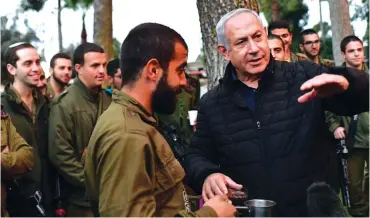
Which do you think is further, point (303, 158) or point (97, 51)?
point (97, 51)

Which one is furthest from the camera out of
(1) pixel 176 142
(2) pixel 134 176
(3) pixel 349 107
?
(1) pixel 176 142

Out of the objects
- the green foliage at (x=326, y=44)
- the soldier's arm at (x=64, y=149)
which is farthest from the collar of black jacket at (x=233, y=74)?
the green foliage at (x=326, y=44)

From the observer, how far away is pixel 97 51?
16.3ft

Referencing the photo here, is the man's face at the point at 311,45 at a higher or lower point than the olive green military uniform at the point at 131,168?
higher

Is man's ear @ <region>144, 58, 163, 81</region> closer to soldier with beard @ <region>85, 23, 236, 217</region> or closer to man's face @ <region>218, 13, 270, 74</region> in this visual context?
soldier with beard @ <region>85, 23, 236, 217</region>

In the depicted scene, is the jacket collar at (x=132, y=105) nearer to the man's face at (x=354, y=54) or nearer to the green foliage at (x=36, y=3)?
the green foliage at (x=36, y=3)

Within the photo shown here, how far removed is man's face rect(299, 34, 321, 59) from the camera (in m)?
7.19

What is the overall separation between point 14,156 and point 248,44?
204 centimetres

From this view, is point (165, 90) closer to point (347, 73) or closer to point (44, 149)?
point (347, 73)

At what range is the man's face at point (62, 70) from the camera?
263 inches

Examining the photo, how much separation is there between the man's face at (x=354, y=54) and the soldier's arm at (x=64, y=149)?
3.99 m

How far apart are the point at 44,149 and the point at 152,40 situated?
2.72m

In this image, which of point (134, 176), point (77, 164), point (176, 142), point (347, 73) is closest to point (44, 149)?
point (77, 164)

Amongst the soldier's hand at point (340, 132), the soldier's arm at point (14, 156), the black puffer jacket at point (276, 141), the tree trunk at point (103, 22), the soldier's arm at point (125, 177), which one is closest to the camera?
the soldier's arm at point (125, 177)
